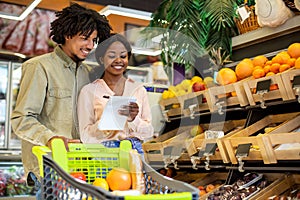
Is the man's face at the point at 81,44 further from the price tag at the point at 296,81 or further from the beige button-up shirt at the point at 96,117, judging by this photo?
the price tag at the point at 296,81

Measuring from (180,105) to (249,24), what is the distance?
73 cm

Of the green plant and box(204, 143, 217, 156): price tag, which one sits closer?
box(204, 143, 217, 156): price tag

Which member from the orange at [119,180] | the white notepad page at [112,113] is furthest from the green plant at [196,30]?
the orange at [119,180]

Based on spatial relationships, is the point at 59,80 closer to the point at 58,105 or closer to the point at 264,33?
the point at 58,105

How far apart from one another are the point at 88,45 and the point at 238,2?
5.77 ft

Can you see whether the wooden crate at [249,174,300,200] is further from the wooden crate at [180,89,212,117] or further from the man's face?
the man's face

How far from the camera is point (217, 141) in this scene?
2400 mm

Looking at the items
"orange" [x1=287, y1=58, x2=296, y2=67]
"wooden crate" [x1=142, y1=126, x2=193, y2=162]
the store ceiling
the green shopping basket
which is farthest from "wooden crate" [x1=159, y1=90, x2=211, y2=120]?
the store ceiling

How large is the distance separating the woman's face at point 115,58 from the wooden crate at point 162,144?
1.15 m

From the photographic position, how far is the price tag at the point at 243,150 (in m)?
2.18

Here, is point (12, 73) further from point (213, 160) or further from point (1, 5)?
point (213, 160)

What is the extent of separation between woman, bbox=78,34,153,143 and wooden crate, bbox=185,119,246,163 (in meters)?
0.72

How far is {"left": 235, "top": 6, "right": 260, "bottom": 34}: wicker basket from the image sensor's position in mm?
2762

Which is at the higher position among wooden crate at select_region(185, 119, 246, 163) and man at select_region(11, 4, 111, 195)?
man at select_region(11, 4, 111, 195)
